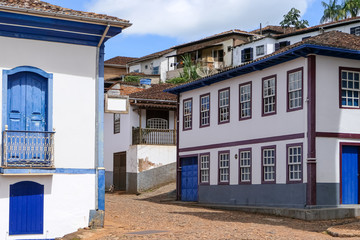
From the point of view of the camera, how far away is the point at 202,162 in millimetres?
29516

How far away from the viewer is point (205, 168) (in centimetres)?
2925

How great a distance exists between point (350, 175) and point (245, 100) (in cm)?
559

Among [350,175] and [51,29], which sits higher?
[51,29]

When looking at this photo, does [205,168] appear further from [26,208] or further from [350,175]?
[26,208]

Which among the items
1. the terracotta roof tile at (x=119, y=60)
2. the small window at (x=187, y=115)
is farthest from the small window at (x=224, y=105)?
A: the terracotta roof tile at (x=119, y=60)

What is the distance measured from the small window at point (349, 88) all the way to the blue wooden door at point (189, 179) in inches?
369

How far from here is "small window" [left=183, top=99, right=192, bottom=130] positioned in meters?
30.9

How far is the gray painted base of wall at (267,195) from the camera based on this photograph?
22.0 m

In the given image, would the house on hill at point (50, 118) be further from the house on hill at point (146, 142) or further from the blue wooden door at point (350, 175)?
the house on hill at point (146, 142)

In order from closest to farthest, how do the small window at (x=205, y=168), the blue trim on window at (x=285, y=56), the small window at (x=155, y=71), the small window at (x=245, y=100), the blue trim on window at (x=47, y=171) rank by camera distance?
the blue trim on window at (x=47, y=171) < the blue trim on window at (x=285, y=56) < the small window at (x=245, y=100) < the small window at (x=205, y=168) < the small window at (x=155, y=71)

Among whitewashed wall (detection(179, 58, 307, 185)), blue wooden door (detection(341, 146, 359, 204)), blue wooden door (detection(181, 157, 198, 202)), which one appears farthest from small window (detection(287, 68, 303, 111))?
Result: blue wooden door (detection(181, 157, 198, 202))

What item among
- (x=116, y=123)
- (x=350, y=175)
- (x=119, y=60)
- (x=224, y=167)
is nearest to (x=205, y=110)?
(x=224, y=167)

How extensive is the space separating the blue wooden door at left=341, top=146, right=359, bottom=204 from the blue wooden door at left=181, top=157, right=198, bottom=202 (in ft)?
29.9

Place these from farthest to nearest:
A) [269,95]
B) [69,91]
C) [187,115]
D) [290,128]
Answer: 1. [187,115]
2. [269,95]
3. [290,128]
4. [69,91]
